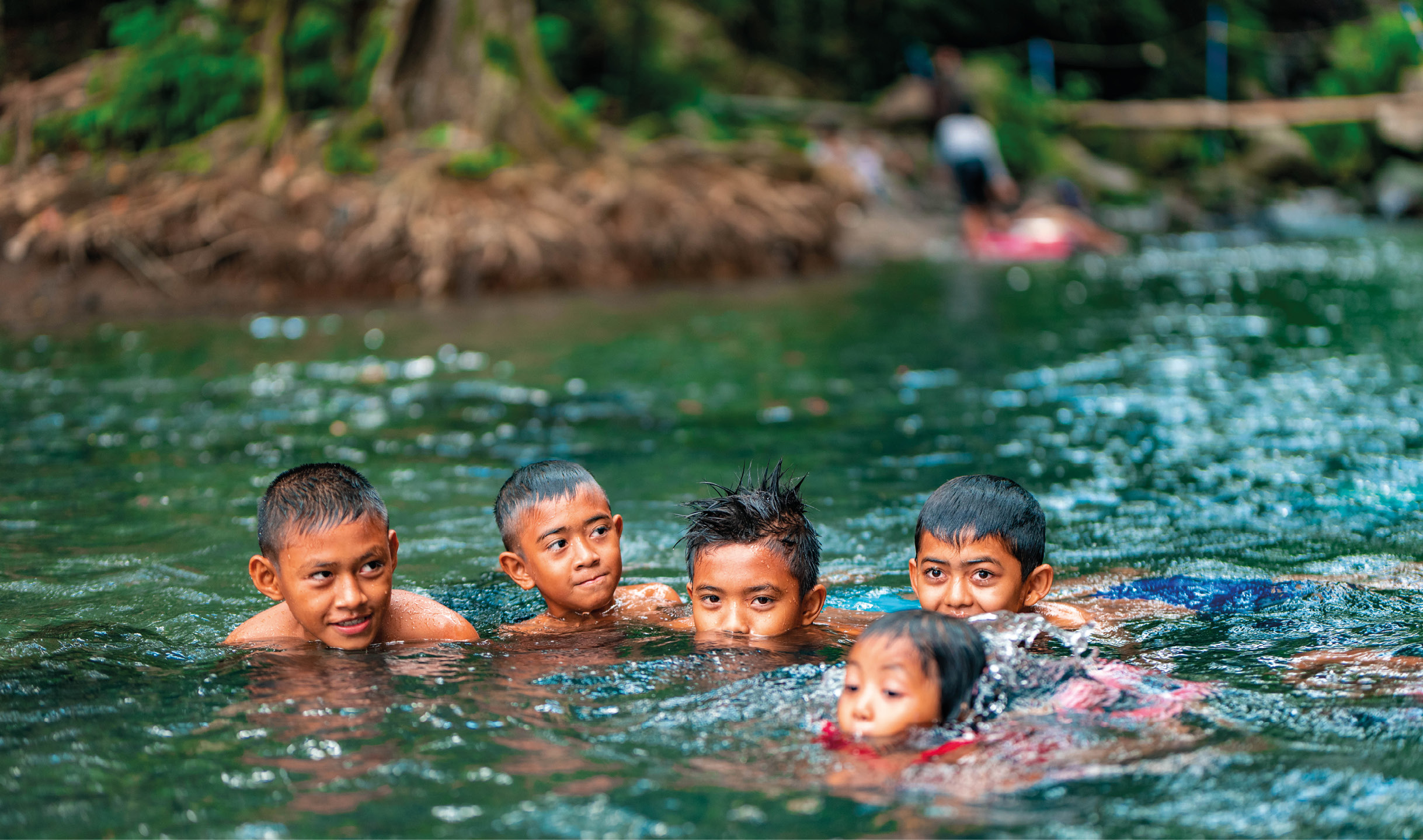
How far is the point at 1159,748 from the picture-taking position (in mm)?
3312

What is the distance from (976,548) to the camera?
4.19 m

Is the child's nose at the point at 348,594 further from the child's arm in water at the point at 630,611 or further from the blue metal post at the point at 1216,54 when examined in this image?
the blue metal post at the point at 1216,54

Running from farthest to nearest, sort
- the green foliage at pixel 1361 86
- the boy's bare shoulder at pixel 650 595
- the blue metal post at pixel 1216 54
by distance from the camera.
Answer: the blue metal post at pixel 1216 54
the green foliage at pixel 1361 86
the boy's bare shoulder at pixel 650 595

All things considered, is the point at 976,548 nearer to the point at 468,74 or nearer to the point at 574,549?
the point at 574,549

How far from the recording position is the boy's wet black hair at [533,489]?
472cm

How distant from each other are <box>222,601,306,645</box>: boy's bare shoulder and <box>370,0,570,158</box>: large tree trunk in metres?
12.7

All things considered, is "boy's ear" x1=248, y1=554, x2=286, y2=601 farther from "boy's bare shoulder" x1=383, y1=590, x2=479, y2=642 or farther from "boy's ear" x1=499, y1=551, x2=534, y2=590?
"boy's ear" x1=499, y1=551, x2=534, y2=590

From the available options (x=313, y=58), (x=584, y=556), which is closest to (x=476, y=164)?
(x=313, y=58)

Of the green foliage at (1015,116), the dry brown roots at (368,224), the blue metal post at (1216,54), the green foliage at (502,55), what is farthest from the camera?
the blue metal post at (1216,54)

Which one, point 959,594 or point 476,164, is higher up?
point 476,164

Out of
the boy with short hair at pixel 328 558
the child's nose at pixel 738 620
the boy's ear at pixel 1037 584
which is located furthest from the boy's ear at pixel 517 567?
the boy's ear at pixel 1037 584

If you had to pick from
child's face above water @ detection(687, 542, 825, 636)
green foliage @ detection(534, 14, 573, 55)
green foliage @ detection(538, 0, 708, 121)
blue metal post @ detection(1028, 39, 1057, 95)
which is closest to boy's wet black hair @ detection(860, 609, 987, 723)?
child's face above water @ detection(687, 542, 825, 636)

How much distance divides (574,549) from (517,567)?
0.32 meters

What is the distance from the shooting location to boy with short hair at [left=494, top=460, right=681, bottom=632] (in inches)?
185
